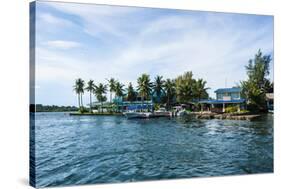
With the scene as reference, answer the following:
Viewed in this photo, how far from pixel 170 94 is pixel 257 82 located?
5.77 ft

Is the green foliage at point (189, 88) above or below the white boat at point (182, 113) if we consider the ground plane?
above

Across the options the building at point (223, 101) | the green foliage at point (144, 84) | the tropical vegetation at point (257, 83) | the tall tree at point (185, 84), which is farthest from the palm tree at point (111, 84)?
the tropical vegetation at point (257, 83)

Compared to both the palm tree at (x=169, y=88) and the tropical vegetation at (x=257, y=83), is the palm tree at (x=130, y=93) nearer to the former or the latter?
the palm tree at (x=169, y=88)

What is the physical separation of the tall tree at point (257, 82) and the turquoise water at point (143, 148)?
1.24 feet

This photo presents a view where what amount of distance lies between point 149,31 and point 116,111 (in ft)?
5.05

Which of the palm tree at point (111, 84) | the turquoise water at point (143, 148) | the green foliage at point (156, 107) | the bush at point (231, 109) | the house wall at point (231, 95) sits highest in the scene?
the palm tree at point (111, 84)

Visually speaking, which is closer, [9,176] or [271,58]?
[9,176]

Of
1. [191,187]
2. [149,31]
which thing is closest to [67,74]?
[149,31]

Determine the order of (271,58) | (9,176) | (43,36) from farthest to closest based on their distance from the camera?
(271,58), (9,176), (43,36)

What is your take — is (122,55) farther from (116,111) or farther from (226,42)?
(226,42)

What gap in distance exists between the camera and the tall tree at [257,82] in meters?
7.73

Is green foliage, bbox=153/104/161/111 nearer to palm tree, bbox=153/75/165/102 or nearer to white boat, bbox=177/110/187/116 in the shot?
palm tree, bbox=153/75/165/102

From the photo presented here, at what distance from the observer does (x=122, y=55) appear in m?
6.96

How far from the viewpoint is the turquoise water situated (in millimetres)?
6316
